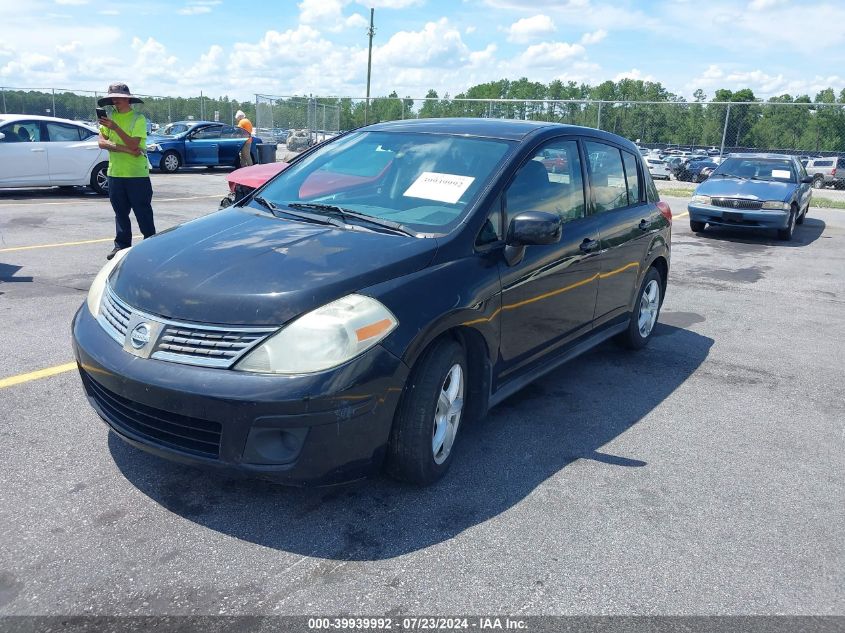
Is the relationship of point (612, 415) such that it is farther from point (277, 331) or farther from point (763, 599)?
point (277, 331)

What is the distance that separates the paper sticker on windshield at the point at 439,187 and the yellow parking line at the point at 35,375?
2.51 m

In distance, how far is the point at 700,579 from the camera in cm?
277

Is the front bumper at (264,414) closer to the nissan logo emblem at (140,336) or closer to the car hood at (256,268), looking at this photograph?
the nissan logo emblem at (140,336)

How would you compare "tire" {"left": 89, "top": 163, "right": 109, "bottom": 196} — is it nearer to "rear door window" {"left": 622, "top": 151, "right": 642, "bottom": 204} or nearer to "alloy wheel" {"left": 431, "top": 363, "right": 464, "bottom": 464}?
"rear door window" {"left": 622, "top": 151, "right": 642, "bottom": 204}

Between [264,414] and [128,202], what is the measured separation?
5.85 metres

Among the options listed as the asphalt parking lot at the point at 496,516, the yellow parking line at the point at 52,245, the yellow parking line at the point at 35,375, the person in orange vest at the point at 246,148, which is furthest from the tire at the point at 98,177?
the yellow parking line at the point at 35,375

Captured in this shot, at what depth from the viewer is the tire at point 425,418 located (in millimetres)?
3057

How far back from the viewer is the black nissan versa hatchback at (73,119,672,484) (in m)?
2.75

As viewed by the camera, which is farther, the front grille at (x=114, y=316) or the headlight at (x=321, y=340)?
the front grille at (x=114, y=316)

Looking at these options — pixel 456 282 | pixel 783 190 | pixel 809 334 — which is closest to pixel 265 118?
pixel 783 190

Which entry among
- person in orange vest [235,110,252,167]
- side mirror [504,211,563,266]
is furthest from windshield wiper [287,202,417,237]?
person in orange vest [235,110,252,167]

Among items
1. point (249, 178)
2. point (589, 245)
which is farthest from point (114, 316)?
point (249, 178)

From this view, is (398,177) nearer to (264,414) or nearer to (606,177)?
(606,177)

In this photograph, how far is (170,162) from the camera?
2095cm
